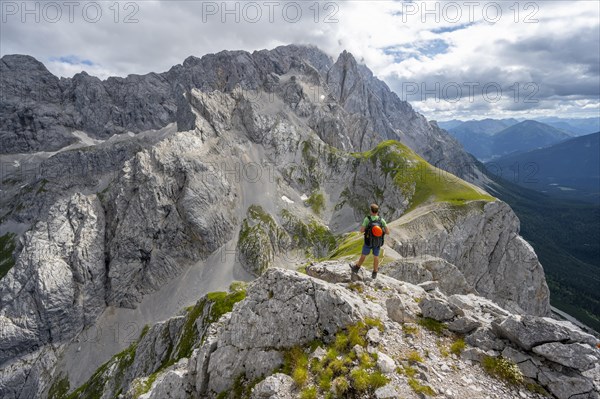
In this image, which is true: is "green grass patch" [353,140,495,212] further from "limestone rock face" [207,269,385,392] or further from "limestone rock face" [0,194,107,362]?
"limestone rock face" [0,194,107,362]

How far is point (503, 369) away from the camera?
14.7 metres

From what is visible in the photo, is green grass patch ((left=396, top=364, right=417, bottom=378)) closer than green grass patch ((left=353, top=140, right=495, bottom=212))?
Yes

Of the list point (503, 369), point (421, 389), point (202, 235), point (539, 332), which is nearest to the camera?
point (421, 389)

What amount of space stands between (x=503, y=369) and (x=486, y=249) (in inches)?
3477

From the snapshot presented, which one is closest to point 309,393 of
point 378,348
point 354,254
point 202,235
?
point 378,348

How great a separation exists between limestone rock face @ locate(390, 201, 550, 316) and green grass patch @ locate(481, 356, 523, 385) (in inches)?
2733

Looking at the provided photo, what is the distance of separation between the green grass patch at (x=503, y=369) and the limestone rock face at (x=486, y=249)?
6943 centimetres

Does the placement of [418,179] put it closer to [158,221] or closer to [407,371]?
[158,221]

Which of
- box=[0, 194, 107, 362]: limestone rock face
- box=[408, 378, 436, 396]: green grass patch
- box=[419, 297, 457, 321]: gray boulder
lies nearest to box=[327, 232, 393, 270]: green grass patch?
box=[419, 297, 457, 321]: gray boulder

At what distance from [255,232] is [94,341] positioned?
236 ft

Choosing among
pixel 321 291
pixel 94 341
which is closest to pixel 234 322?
pixel 321 291

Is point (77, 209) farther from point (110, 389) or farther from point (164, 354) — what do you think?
point (164, 354)

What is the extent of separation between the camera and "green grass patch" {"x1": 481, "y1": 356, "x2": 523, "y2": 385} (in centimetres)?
1437

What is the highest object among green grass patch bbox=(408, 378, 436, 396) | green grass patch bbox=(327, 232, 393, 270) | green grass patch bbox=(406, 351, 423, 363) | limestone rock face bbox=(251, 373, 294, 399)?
green grass patch bbox=(406, 351, 423, 363)
